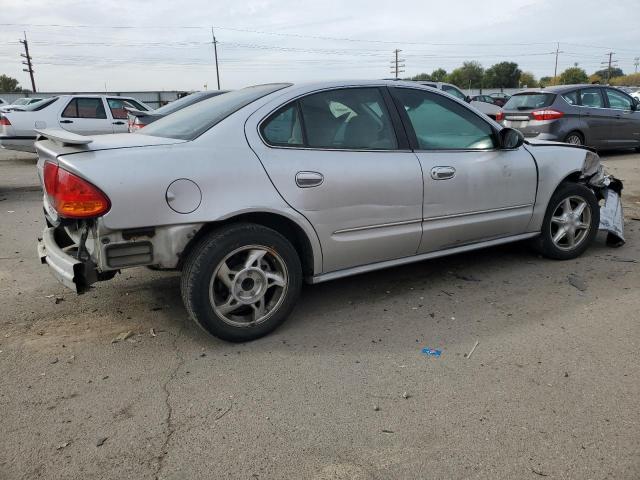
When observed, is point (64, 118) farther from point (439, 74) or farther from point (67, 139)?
point (439, 74)

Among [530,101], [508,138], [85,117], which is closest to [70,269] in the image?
[508,138]

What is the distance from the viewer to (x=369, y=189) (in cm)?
351

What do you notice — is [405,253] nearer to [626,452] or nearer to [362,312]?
[362,312]

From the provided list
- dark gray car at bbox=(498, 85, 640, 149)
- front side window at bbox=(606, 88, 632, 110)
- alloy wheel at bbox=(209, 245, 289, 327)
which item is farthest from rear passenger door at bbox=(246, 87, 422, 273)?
front side window at bbox=(606, 88, 632, 110)

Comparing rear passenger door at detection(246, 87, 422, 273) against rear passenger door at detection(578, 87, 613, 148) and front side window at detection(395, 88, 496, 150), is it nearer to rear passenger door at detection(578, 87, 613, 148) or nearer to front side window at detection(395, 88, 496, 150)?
front side window at detection(395, 88, 496, 150)

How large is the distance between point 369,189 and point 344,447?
5.73 ft

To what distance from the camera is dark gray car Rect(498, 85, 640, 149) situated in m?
10.6

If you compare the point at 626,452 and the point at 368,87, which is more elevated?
the point at 368,87

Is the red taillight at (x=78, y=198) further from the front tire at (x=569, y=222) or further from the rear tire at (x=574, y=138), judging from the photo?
the rear tire at (x=574, y=138)

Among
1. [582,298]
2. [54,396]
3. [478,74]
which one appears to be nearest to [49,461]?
→ [54,396]

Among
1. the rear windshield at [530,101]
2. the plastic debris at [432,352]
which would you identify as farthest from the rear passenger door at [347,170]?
the rear windshield at [530,101]

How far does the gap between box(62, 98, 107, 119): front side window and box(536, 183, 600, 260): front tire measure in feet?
32.8

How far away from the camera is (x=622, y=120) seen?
458 inches

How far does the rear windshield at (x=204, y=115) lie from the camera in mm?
3322
